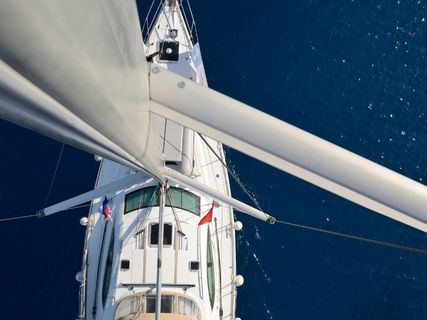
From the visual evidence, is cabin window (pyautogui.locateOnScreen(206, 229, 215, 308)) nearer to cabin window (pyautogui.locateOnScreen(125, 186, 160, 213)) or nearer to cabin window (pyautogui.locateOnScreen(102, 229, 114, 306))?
cabin window (pyautogui.locateOnScreen(125, 186, 160, 213))

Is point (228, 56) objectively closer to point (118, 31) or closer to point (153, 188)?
point (153, 188)

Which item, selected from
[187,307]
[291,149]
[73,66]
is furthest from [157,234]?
[73,66]

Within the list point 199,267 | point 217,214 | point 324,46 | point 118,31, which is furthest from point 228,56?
point 118,31

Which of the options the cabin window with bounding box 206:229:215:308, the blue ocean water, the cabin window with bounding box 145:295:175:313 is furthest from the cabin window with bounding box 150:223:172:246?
the blue ocean water

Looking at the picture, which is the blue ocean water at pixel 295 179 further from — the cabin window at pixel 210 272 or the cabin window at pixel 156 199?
the cabin window at pixel 156 199

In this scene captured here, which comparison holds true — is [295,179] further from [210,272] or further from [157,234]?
[157,234]

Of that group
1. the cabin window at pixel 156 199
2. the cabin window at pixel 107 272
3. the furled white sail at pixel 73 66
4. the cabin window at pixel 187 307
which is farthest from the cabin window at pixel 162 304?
the furled white sail at pixel 73 66
